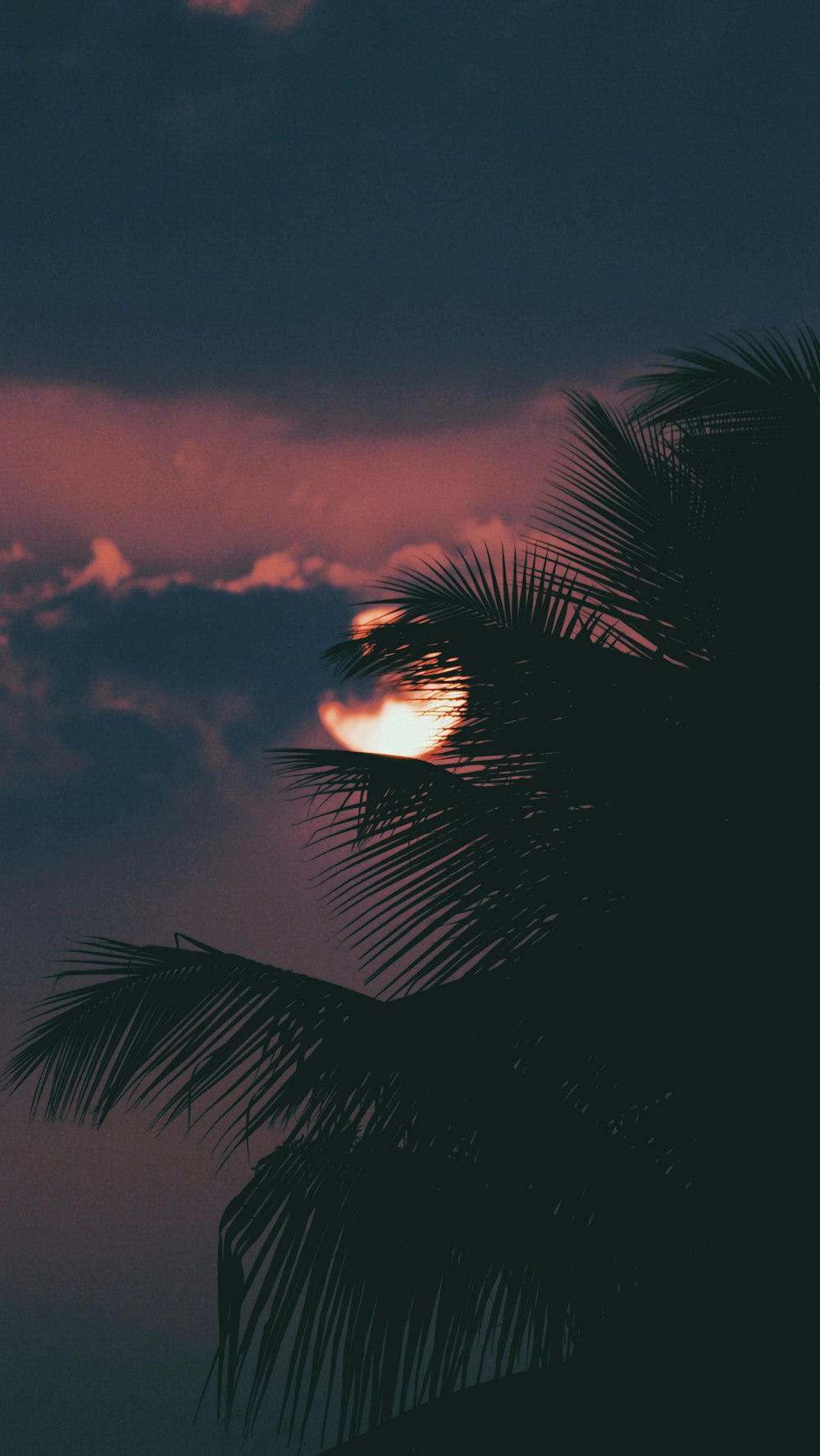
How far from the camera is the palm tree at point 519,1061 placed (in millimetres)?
3258

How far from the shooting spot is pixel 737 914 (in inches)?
141

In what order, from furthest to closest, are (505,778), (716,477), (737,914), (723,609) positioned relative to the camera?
(716,477), (723,609), (505,778), (737,914)

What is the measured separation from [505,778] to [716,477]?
73.2 inches

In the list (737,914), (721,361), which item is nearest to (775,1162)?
(737,914)

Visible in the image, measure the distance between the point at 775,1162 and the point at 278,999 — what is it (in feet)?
5.13

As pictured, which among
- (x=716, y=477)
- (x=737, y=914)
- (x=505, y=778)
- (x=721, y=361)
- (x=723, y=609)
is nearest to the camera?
(x=737, y=914)

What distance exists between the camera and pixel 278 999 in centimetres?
346

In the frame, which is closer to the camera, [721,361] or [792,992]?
[792,992]

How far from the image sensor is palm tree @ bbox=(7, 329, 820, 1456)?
3.26 meters

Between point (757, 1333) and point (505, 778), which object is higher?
point (505, 778)

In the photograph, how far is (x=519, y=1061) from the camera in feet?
12.6

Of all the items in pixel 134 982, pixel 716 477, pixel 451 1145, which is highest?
pixel 716 477

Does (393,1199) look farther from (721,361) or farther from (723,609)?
(721,361)

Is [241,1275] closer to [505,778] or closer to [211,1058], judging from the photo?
[211,1058]
